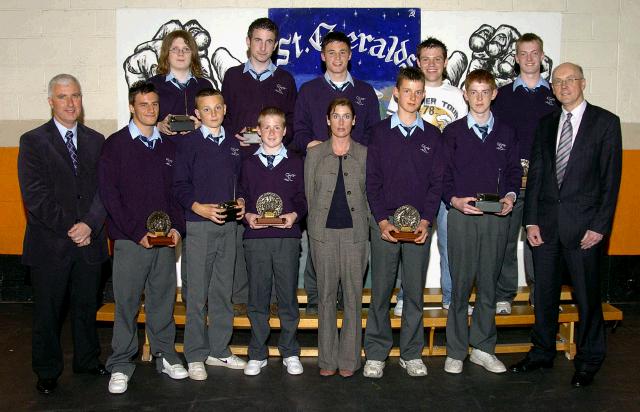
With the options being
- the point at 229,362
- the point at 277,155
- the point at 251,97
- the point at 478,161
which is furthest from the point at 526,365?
the point at 251,97

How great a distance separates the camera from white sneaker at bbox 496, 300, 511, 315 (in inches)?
185

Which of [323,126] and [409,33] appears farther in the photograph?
[409,33]

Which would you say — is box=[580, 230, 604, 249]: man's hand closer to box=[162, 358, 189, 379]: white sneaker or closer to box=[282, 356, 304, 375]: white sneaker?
box=[282, 356, 304, 375]: white sneaker

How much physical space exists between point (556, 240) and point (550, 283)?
0.29 metres

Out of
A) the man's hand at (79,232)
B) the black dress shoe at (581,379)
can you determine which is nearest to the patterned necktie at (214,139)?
the man's hand at (79,232)

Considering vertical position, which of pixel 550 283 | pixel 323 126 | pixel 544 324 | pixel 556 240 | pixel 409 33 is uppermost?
pixel 409 33

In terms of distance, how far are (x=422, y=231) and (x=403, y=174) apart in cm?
38

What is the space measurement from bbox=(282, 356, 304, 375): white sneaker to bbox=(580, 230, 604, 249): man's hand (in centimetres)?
196

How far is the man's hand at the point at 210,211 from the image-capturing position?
396 centimetres

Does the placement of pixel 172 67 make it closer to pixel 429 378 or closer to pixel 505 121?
pixel 505 121

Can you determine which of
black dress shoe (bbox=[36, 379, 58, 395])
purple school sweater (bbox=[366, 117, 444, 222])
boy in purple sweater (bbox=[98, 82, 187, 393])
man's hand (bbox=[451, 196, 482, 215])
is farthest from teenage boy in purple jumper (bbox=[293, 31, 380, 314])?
black dress shoe (bbox=[36, 379, 58, 395])

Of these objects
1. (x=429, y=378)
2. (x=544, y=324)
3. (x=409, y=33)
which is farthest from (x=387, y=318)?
(x=409, y=33)

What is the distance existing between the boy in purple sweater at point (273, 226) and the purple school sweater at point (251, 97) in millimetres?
414

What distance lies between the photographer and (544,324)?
4289 mm
